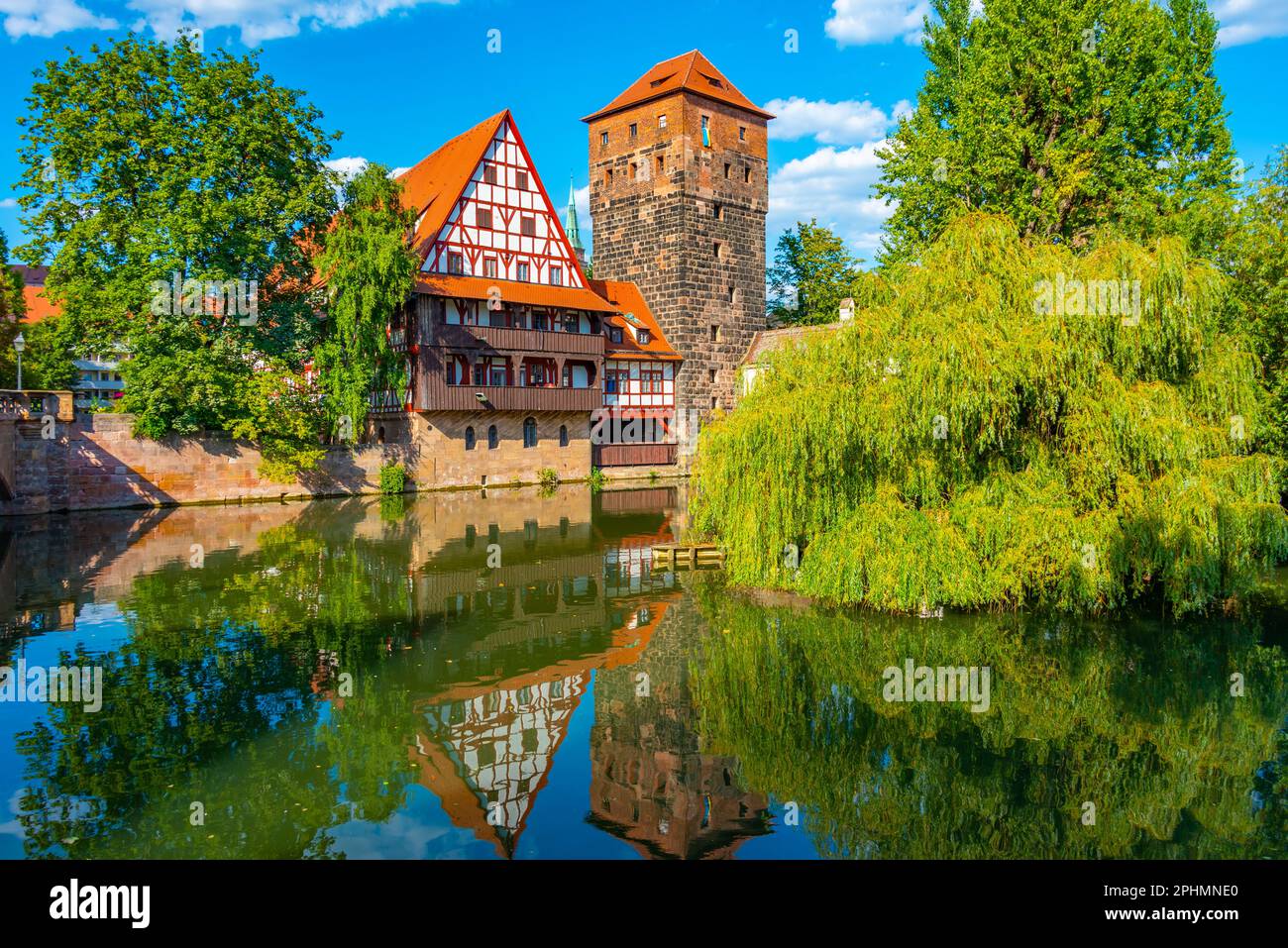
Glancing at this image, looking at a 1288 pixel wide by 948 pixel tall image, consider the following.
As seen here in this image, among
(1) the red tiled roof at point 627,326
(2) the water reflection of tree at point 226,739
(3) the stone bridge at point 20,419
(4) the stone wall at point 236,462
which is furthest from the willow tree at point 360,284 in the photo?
(2) the water reflection of tree at point 226,739

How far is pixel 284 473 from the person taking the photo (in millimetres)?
33469

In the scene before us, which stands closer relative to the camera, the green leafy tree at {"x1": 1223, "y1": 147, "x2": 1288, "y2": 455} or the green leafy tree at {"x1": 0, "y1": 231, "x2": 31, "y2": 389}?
the green leafy tree at {"x1": 1223, "y1": 147, "x2": 1288, "y2": 455}

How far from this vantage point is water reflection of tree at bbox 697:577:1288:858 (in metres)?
7.54

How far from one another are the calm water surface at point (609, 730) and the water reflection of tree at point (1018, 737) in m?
0.04

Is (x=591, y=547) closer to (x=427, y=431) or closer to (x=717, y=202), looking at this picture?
(x=427, y=431)

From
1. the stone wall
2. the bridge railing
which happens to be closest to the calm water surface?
the stone wall

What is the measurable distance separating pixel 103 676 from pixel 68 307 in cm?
2339

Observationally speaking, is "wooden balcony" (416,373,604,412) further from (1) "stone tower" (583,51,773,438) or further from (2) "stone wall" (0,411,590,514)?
(1) "stone tower" (583,51,773,438)

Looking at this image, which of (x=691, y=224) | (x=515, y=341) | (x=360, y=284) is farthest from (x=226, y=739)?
(x=691, y=224)

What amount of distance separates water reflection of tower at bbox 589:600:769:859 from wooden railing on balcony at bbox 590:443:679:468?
112 ft

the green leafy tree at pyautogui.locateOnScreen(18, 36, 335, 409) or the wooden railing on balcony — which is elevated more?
the green leafy tree at pyautogui.locateOnScreen(18, 36, 335, 409)

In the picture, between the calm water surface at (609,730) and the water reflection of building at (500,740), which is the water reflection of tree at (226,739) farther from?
the water reflection of building at (500,740)

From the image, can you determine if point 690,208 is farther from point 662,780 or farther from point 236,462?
point 662,780
